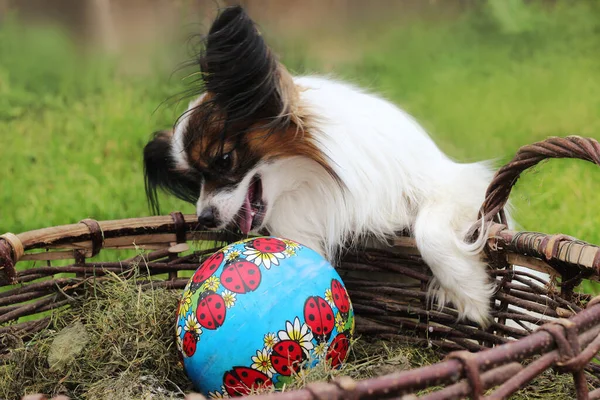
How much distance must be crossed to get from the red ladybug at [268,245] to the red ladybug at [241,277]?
65 mm

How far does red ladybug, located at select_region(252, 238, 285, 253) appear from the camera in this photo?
6.12ft

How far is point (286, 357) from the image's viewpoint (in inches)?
67.7

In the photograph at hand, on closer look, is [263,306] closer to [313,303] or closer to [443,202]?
[313,303]

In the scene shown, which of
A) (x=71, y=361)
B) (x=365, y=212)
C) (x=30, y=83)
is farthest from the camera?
(x=30, y=83)

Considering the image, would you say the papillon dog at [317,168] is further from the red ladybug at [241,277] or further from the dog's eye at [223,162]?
the red ladybug at [241,277]

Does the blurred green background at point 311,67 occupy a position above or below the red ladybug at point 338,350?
above

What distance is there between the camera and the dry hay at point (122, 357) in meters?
1.84

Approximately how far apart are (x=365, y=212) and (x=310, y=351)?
511 millimetres

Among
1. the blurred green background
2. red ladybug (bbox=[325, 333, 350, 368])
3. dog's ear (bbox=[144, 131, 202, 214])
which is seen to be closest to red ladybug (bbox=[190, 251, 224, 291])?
red ladybug (bbox=[325, 333, 350, 368])

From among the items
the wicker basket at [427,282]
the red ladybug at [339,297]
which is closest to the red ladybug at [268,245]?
the red ladybug at [339,297]

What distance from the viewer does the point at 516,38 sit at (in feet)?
17.9

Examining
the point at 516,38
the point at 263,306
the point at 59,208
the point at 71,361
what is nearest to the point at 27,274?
the point at 71,361

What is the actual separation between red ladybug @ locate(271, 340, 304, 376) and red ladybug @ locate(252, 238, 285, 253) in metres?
0.25

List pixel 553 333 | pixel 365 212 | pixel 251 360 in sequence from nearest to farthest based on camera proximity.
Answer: pixel 553 333
pixel 251 360
pixel 365 212
